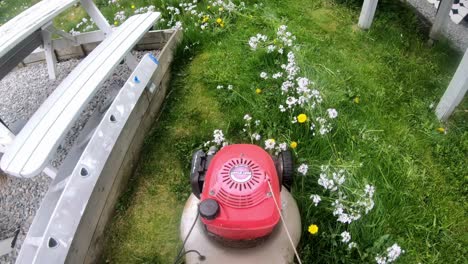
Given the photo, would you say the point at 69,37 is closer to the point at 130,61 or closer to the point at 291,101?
the point at 130,61

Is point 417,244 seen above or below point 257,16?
below

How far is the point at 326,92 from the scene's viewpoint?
2.41 m

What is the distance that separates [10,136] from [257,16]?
7.50ft

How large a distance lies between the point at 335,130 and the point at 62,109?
1.56 meters

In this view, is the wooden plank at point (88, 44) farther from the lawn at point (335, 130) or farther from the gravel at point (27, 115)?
the lawn at point (335, 130)

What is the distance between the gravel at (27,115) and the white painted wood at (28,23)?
2.25 feet

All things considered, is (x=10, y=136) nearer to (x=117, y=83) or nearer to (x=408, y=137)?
(x=117, y=83)

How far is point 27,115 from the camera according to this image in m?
2.81

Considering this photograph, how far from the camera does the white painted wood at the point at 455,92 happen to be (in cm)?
214

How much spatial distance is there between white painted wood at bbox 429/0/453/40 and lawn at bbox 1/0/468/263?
0.12 m

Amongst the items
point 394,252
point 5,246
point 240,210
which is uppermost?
point 240,210

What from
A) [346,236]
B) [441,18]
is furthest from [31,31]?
[441,18]

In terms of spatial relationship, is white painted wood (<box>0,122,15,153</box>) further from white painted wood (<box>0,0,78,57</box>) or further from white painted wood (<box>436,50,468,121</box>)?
white painted wood (<box>436,50,468,121</box>)

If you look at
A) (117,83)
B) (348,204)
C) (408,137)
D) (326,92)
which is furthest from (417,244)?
(117,83)
